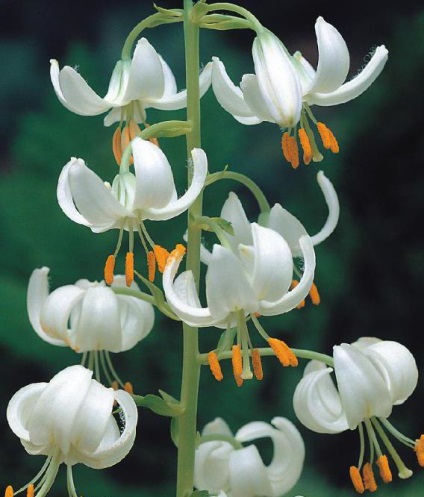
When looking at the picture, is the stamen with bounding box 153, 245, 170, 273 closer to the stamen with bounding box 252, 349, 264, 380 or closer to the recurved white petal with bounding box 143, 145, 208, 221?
the recurved white petal with bounding box 143, 145, 208, 221

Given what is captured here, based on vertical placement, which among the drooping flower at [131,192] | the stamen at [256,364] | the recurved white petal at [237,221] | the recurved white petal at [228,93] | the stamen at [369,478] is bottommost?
the stamen at [369,478]

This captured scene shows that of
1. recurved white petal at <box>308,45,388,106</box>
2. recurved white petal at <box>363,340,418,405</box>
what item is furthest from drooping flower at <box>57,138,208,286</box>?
recurved white petal at <box>363,340,418,405</box>

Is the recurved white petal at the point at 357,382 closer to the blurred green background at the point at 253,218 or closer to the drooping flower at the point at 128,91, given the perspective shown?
the drooping flower at the point at 128,91

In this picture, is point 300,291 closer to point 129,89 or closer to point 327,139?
point 327,139

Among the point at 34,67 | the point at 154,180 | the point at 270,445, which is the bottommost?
the point at 270,445

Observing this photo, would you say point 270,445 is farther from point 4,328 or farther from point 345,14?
point 345,14

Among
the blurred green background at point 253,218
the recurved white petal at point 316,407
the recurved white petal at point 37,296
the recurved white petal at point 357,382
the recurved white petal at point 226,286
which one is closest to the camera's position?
the recurved white petal at point 226,286

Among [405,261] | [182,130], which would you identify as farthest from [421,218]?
[182,130]

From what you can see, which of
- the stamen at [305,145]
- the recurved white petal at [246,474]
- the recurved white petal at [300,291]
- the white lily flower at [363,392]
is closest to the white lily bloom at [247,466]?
the recurved white petal at [246,474]
